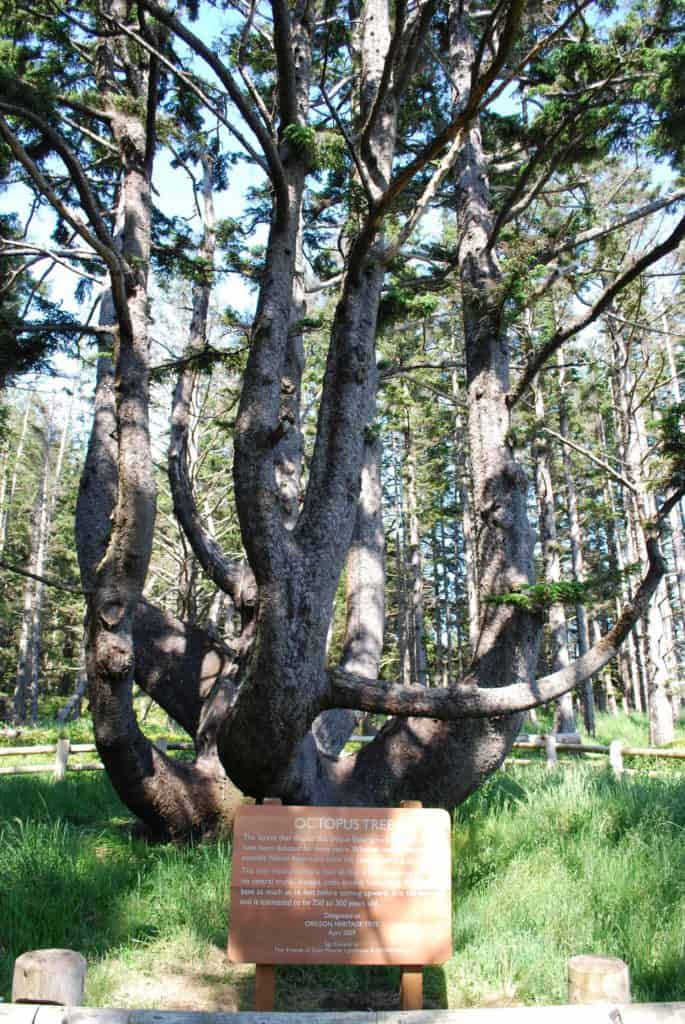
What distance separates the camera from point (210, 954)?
442 cm

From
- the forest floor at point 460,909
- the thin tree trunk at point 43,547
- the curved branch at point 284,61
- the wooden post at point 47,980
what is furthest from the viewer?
the thin tree trunk at point 43,547

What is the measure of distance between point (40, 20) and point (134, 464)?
474 cm

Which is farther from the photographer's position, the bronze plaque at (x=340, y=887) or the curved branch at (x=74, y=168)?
the curved branch at (x=74, y=168)

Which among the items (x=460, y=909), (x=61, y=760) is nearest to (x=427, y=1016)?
(x=460, y=909)

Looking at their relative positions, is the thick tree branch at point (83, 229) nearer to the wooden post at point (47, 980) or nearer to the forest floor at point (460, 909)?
the forest floor at point (460, 909)

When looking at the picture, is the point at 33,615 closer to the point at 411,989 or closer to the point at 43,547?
the point at 43,547

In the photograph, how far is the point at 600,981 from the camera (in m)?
2.60

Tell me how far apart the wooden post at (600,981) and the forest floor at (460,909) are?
142 centimetres

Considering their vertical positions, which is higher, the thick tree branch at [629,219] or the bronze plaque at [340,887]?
the thick tree branch at [629,219]

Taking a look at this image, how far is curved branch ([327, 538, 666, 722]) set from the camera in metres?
4.67

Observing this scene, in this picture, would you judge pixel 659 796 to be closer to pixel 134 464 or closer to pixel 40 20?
pixel 134 464

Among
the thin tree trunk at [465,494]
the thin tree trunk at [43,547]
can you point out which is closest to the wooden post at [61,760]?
the thin tree trunk at [465,494]

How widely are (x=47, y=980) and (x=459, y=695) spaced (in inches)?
112

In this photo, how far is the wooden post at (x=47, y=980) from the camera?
2475mm
